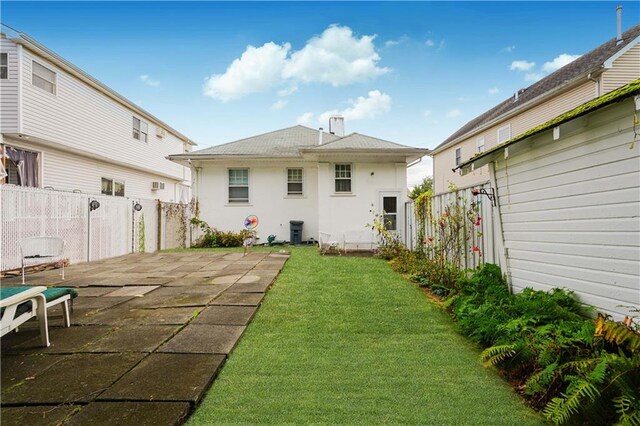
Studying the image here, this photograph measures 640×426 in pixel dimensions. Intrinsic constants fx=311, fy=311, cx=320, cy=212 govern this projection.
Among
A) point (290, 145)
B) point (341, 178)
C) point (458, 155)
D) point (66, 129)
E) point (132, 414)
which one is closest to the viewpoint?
point (132, 414)

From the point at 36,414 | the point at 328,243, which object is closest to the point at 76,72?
the point at 328,243

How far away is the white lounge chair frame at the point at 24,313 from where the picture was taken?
9.08ft

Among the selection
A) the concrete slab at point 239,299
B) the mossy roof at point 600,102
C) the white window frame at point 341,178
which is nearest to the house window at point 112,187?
the white window frame at point 341,178

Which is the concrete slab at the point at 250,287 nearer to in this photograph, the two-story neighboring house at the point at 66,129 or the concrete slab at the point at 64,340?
the concrete slab at the point at 64,340

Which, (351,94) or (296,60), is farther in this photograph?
(351,94)

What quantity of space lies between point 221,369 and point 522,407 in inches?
98.3

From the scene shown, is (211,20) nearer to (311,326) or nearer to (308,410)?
(311,326)

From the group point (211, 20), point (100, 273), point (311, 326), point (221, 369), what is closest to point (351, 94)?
point (211, 20)

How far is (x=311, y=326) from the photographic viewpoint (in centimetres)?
404

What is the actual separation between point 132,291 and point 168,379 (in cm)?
381

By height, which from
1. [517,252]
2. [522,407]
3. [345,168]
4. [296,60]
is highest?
[296,60]

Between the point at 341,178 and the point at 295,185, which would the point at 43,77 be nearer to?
the point at 295,185

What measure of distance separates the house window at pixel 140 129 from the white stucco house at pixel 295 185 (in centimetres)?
547

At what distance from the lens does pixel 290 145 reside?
15062mm
